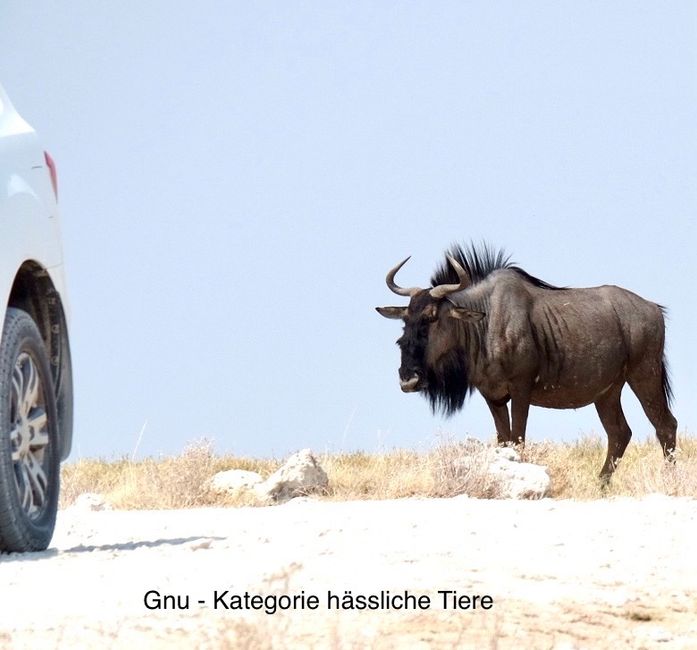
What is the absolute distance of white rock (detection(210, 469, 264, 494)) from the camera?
509 inches

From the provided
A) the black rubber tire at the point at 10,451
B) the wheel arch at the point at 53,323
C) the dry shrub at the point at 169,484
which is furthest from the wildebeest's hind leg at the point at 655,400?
the black rubber tire at the point at 10,451

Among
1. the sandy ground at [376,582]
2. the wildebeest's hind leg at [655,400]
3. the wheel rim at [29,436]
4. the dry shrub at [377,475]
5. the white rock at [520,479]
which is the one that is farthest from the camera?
the wildebeest's hind leg at [655,400]

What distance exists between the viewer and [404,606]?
14.7ft

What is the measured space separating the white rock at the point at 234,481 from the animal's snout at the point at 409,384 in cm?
263

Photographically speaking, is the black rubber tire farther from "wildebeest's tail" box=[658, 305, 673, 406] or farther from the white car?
"wildebeest's tail" box=[658, 305, 673, 406]

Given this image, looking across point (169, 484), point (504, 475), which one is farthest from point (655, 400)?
point (169, 484)

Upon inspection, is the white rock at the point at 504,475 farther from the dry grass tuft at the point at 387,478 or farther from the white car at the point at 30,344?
the white car at the point at 30,344

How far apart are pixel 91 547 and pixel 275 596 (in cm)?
252

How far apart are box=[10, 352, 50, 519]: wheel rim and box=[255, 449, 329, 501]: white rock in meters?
5.57

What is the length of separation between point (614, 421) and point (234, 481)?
17.0 ft

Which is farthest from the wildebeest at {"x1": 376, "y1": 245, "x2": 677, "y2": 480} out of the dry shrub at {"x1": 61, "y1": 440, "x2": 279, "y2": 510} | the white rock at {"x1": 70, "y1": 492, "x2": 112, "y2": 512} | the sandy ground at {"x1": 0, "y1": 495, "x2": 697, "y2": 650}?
the sandy ground at {"x1": 0, "y1": 495, "x2": 697, "y2": 650}

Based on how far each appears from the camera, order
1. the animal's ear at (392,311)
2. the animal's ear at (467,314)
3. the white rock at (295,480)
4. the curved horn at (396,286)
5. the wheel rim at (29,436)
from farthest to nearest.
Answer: the curved horn at (396,286) < the animal's ear at (392,311) < the animal's ear at (467,314) < the white rock at (295,480) < the wheel rim at (29,436)

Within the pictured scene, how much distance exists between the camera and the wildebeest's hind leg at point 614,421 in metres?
15.9

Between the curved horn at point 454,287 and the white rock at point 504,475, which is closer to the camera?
the white rock at point 504,475
